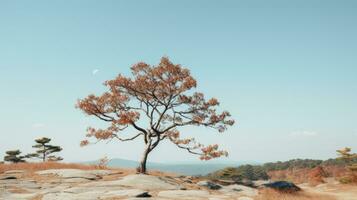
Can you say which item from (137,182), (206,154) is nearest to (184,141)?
(206,154)

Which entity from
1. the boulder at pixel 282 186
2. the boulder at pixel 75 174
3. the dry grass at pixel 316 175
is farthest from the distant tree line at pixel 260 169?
the boulder at pixel 75 174

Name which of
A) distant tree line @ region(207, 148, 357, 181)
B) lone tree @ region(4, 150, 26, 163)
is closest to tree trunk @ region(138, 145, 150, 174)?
distant tree line @ region(207, 148, 357, 181)

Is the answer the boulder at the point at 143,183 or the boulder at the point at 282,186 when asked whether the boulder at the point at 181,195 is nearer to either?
the boulder at the point at 143,183

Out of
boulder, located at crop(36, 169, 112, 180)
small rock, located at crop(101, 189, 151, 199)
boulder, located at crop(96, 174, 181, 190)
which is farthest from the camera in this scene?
boulder, located at crop(36, 169, 112, 180)

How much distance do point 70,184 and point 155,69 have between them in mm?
9606

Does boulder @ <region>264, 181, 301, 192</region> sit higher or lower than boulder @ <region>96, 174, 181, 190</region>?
lower

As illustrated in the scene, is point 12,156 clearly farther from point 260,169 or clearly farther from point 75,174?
point 260,169

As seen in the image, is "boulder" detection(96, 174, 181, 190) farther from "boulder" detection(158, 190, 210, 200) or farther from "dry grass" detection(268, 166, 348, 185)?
"dry grass" detection(268, 166, 348, 185)

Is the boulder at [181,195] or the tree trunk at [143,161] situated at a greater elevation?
the tree trunk at [143,161]

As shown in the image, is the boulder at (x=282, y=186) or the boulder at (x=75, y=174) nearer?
the boulder at (x=75, y=174)

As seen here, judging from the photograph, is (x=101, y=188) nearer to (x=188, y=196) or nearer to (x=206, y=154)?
(x=188, y=196)

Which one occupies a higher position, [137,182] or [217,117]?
[217,117]

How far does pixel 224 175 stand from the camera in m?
51.0

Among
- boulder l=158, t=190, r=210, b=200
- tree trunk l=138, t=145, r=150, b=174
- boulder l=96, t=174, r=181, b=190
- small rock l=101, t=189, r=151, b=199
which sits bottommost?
boulder l=158, t=190, r=210, b=200
